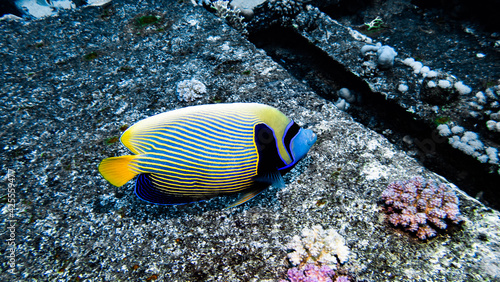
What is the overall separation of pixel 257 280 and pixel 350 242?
679 millimetres

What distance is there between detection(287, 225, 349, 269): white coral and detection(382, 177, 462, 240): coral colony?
43cm

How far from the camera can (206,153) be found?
4.34 ft

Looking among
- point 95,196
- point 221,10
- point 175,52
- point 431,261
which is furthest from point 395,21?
point 95,196

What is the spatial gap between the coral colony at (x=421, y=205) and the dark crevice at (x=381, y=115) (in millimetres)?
1485

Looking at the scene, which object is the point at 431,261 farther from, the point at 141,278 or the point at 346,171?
the point at 141,278

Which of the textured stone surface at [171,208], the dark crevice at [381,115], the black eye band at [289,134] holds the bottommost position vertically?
the textured stone surface at [171,208]

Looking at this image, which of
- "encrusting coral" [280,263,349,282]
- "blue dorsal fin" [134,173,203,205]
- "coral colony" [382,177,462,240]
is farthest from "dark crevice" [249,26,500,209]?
"blue dorsal fin" [134,173,203,205]

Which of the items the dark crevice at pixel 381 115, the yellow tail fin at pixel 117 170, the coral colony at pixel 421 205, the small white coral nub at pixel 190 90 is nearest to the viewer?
the yellow tail fin at pixel 117 170

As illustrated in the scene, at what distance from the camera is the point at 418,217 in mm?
1639

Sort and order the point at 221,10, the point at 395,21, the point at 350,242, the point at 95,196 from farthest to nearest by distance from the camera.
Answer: the point at 395,21 < the point at 221,10 < the point at 95,196 < the point at 350,242

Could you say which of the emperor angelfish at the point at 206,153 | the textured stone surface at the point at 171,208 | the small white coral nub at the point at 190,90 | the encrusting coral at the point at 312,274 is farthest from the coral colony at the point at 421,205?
the small white coral nub at the point at 190,90

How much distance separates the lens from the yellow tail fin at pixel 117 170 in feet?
4.21

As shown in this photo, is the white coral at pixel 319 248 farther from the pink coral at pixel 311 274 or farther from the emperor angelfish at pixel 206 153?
the emperor angelfish at pixel 206 153

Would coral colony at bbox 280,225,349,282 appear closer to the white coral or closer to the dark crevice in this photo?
the white coral
